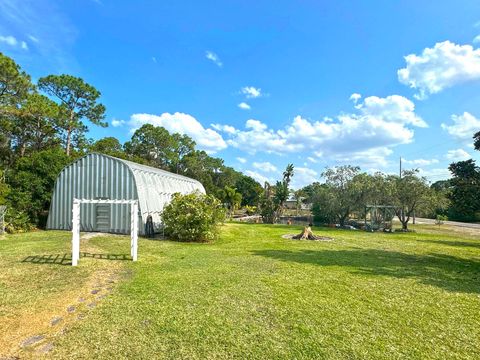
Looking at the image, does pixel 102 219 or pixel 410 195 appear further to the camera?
pixel 410 195

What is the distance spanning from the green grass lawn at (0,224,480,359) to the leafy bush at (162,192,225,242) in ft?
14.2

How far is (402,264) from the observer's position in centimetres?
950

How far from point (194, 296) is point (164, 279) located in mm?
1422

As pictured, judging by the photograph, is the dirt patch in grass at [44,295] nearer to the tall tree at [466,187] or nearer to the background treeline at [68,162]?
the background treeline at [68,162]

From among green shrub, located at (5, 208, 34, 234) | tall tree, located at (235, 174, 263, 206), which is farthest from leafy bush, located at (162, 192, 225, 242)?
tall tree, located at (235, 174, 263, 206)

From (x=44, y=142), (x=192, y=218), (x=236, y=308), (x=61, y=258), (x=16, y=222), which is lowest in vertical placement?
(x=236, y=308)

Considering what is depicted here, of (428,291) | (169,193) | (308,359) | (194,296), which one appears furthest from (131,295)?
(169,193)

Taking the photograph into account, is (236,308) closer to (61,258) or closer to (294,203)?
(61,258)

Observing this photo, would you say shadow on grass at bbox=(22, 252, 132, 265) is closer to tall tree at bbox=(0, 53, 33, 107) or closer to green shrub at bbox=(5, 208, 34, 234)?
green shrub at bbox=(5, 208, 34, 234)

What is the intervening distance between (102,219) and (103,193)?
1.30 meters

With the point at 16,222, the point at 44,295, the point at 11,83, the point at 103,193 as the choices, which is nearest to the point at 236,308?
the point at 44,295

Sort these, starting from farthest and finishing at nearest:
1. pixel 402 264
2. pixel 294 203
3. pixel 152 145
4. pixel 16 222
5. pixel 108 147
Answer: pixel 294 203
pixel 152 145
pixel 108 147
pixel 16 222
pixel 402 264

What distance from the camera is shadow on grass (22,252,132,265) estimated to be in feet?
26.6

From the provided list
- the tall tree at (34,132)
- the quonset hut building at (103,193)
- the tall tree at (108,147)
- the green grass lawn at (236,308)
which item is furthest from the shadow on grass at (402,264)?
the tall tree at (108,147)
